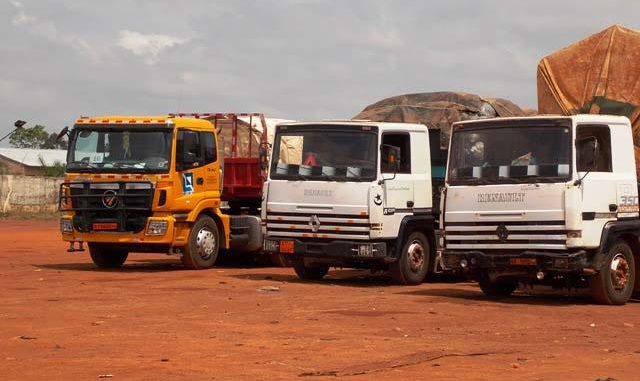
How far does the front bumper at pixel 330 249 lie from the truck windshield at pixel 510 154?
213 cm

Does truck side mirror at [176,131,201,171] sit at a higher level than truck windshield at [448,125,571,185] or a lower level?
higher

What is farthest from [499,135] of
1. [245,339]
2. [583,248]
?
[245,339]

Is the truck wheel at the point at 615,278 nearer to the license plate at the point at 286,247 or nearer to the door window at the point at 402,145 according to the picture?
the door window at the point at 402,145

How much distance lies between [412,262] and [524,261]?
3.36 m

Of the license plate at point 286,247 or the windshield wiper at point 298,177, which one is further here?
the license plate at point 286,247

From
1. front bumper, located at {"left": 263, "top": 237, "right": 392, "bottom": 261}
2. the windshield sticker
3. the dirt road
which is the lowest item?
the dirt road

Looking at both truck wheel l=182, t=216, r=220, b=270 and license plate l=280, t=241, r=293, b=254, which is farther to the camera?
truck wheel l=182, t=216, r=220, b=270

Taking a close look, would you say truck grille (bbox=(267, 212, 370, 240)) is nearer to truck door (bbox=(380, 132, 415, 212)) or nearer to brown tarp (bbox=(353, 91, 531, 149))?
truck door (bbox=(380, 132, 415, 212))

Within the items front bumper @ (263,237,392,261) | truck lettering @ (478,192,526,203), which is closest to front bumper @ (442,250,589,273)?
truck lettering @ (478,192,526,203)

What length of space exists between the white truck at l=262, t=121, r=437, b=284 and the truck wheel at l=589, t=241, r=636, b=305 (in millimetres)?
3568

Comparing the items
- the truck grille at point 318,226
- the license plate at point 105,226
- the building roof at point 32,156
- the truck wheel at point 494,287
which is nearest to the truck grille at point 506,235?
the truck wheel at point 494,287

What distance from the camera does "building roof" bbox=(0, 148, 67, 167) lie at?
8456 centimetres

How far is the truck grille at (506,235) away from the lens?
15.6m

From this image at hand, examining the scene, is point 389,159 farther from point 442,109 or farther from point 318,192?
point 442,109
